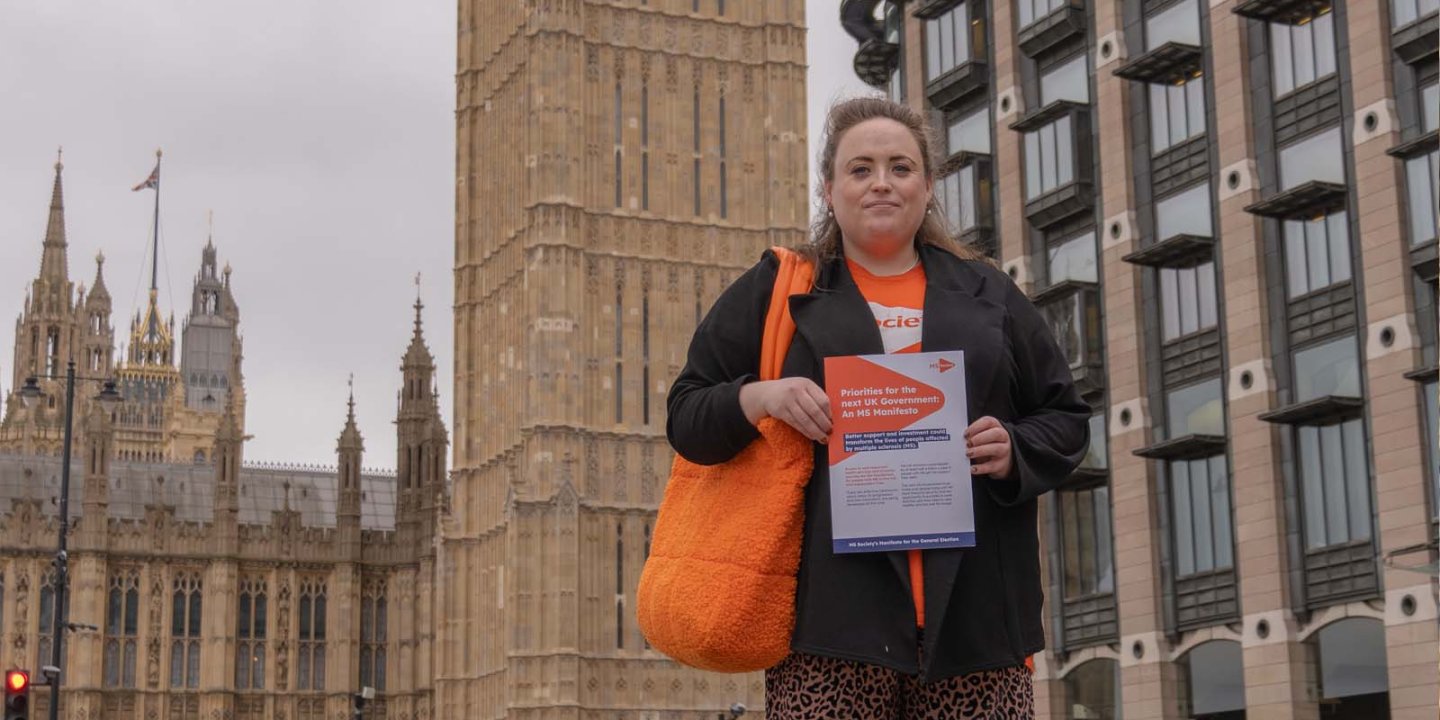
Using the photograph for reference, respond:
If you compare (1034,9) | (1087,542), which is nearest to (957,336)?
(1087,542)

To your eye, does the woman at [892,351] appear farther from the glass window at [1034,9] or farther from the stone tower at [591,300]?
the stone tower at [591,300]

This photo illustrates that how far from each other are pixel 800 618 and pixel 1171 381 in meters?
26.3

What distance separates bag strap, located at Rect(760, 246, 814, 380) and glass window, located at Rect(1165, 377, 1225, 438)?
82.0ft

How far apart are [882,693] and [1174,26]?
2725 cm

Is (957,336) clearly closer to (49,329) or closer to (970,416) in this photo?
(970,416)

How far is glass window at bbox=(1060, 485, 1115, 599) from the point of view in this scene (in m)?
30.8

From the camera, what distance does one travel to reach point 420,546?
A: 2522 inches

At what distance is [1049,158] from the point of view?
1291 inches

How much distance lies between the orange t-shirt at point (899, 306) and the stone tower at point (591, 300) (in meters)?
52.3

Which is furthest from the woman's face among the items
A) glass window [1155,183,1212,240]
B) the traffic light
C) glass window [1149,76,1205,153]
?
glass window [1149,76,1205,153]

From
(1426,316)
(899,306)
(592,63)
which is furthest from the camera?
(592,63)

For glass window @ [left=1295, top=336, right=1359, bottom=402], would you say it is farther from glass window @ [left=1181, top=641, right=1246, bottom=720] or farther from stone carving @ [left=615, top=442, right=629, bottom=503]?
stone carving @ [left=615, top=442, right=629, bottom=503]

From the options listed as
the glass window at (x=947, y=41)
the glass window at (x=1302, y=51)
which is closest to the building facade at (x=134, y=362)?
the glass window at (x=947, y=41)

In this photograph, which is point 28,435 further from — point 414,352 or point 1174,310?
point 1174,310
